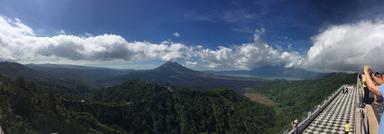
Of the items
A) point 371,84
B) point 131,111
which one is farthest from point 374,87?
point 131,111

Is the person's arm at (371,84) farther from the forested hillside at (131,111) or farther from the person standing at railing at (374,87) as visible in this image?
the forested hillside at (131,111)

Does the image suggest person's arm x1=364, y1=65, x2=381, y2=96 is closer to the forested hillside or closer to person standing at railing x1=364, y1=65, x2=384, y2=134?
person standing at railing x1=364, y1=65, x2=384, y2=134

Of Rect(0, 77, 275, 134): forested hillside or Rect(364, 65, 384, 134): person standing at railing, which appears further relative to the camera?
Rect(0, 77, 275, 134): forested hillside

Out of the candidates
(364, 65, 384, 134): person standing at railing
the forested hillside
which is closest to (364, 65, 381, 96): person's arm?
(364, 65, 384, 134): person standing at railing

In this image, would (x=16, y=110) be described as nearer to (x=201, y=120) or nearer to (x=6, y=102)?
(x=6, y=102)

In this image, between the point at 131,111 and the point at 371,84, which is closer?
the point at 371,84

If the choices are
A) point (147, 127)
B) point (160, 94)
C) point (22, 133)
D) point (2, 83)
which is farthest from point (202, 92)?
point (22, 133)

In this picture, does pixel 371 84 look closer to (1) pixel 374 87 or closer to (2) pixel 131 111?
(1) pixel 374 87

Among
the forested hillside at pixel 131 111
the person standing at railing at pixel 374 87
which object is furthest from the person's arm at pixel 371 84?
the forested hillside at pixel 131 111
